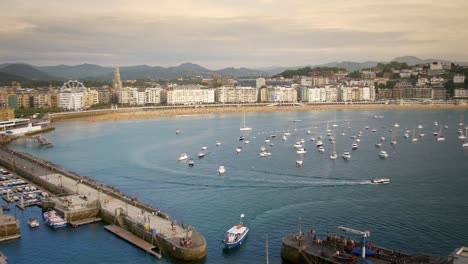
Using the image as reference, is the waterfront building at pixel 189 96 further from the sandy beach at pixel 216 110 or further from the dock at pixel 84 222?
the dock at pixel 84 222

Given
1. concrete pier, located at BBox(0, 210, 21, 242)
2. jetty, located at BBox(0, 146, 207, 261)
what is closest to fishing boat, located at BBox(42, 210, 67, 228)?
jetty, located at BBox(0, 146, 207, 261)

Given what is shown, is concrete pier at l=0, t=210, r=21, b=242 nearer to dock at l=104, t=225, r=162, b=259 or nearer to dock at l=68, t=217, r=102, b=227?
dock at l=68, t=217, r=102, b=227

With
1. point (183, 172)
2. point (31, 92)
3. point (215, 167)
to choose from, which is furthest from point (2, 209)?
point (31, 92)

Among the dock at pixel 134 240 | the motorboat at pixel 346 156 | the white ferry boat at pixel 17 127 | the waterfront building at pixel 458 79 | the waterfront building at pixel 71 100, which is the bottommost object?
the dock at pixel 134 240

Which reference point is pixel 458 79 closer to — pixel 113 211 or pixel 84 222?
pixel 113 211

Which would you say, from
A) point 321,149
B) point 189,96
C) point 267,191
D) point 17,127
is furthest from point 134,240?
point 189,96

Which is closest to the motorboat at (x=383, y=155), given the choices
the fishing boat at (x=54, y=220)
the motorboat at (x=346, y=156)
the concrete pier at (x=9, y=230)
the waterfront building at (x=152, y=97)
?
the motorboat at (x=346, y=156)
